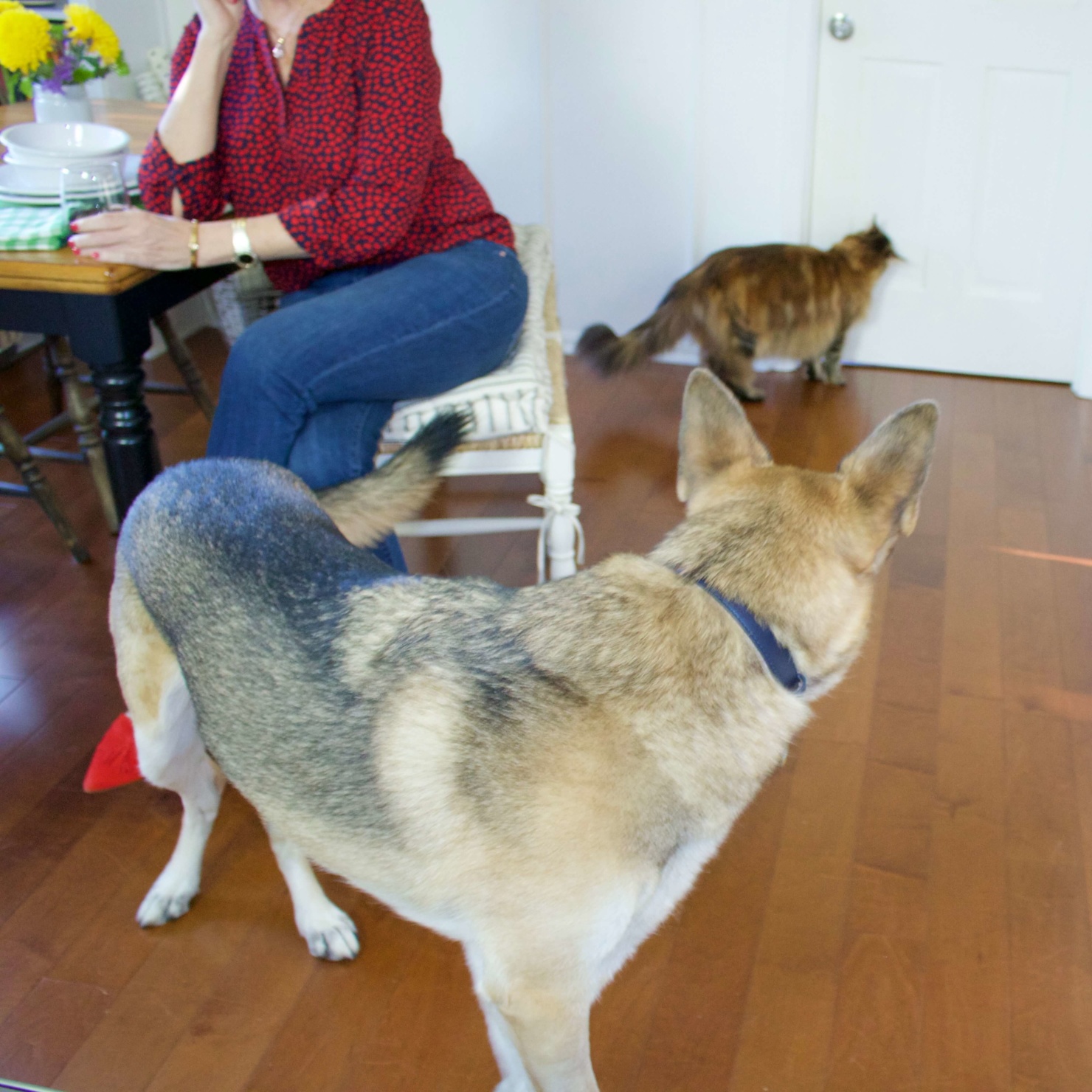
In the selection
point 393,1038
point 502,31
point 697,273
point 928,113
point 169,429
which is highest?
point 502,31

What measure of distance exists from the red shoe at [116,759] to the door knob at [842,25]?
2.94 metres

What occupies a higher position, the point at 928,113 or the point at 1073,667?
the point at 928,113

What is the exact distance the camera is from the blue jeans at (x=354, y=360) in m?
1.93

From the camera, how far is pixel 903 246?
12.1 feet

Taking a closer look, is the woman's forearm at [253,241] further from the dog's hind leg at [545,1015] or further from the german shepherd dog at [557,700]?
the dog's hind leg at [545,1015]

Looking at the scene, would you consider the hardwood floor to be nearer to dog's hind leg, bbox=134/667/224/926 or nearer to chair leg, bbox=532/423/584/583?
dog's hind leg, bbox=134/667/224/926

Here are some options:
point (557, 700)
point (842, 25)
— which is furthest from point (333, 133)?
point (842, 25)

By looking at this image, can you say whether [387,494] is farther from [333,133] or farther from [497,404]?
[333,133]

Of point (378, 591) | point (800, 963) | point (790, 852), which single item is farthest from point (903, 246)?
point (378, 591)

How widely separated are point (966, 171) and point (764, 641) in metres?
2.90

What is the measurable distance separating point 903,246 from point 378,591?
2.94 m

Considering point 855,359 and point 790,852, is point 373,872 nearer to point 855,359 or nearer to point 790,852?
point 790,852

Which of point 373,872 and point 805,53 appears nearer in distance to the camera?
point 373,872

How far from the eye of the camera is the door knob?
3381 millimetres
